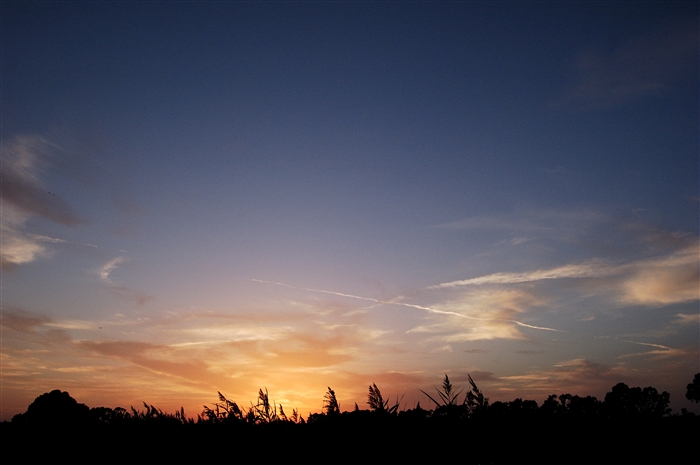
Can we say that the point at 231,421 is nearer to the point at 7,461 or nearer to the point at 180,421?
the point at 180,421

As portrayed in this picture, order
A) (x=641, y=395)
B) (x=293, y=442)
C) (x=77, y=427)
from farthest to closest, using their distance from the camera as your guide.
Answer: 1. (x=641, y=395)
2. (x=77, y=427)
3. (x=293, y=442)

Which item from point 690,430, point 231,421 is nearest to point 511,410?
point 690,430

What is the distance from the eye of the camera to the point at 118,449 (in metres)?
8.57

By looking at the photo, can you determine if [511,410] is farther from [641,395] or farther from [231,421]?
[641,395]

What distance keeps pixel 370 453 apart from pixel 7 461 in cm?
681

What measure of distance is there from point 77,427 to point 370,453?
20.3ft

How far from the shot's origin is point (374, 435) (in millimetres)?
8023

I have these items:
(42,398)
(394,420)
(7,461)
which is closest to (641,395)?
(394,420)

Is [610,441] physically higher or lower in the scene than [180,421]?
lower

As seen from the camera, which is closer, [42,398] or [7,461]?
[7,461]

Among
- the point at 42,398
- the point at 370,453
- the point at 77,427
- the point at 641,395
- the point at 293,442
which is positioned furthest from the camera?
the point at 42,398

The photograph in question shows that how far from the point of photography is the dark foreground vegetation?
26.4 feet

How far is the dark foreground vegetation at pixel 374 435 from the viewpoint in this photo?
8.05m

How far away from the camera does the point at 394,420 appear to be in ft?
27.9
